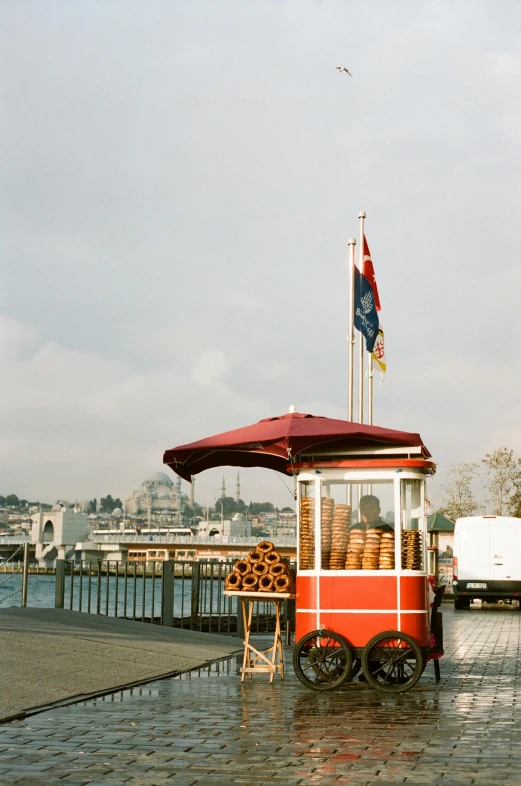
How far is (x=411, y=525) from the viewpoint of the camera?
11.8 m

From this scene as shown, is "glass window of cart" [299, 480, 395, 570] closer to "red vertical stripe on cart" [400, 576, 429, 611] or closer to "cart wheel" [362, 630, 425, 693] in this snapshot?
"red vertical stripe on cart" [400, 576, 429, 611]

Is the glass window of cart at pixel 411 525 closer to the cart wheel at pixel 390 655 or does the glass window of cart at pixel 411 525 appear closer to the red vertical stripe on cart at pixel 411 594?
the red vertical stripe on cart at pixel 411 594

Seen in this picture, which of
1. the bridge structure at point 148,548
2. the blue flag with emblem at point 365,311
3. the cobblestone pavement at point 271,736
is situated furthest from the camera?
the bridge structure at point 148,548

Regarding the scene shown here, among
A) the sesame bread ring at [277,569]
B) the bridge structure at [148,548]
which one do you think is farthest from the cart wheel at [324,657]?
the bridge structure at [148,548]

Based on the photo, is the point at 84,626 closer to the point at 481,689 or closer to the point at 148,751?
the point at 481,689

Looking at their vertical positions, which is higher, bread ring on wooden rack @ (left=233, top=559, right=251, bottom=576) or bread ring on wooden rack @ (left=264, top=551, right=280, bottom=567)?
bread ring on wooden rack @ (left=264, top=551, right=280, bottom=567)

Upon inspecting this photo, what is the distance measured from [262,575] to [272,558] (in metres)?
0.24

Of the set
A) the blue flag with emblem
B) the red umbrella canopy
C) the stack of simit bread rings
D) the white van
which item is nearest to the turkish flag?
the blue flag with emblem

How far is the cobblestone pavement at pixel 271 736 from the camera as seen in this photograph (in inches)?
266

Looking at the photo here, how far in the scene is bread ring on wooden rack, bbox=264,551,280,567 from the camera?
12356mm

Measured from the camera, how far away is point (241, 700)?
1047 cm

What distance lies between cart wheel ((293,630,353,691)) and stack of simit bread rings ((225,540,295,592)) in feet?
2.52

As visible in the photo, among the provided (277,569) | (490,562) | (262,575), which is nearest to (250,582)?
(262,575)

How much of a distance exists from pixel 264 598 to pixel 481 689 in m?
2.48
